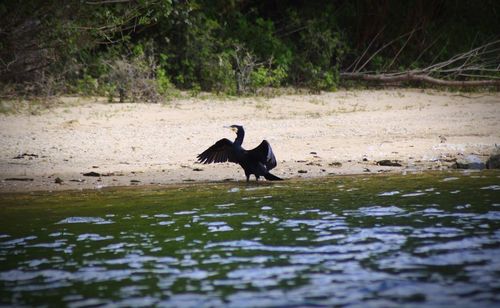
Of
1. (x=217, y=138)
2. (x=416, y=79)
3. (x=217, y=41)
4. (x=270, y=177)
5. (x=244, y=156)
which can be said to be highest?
(x=217, y=41)

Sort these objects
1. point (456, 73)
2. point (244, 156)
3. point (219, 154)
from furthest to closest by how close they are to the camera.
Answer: point (456, 73) → point (219, 154) → point (244, 156)

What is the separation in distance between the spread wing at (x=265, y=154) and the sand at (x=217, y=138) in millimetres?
667

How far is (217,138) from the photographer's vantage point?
13.1m

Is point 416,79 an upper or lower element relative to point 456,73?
lower

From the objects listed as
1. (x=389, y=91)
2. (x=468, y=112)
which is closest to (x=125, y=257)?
(x=468, y=112)

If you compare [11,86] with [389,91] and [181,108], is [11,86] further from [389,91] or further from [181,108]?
[389,91]

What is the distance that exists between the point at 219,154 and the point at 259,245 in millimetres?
4083

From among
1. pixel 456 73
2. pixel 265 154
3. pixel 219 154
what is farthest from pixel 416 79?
pixel 265 154

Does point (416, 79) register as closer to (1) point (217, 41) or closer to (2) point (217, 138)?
(1) point (217, 41)

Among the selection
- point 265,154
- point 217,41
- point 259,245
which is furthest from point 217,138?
point 259,245

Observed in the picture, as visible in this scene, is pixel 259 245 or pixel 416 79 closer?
pixel 259 245

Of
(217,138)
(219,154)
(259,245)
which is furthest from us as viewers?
(217,138)

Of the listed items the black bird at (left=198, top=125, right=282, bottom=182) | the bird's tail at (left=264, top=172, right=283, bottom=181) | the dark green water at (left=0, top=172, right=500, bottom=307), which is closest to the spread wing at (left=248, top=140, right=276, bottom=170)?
the black bird at (left=198, top=125, right=282, bottom=182)

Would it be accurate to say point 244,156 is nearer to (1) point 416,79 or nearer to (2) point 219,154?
(2) point 219,154
